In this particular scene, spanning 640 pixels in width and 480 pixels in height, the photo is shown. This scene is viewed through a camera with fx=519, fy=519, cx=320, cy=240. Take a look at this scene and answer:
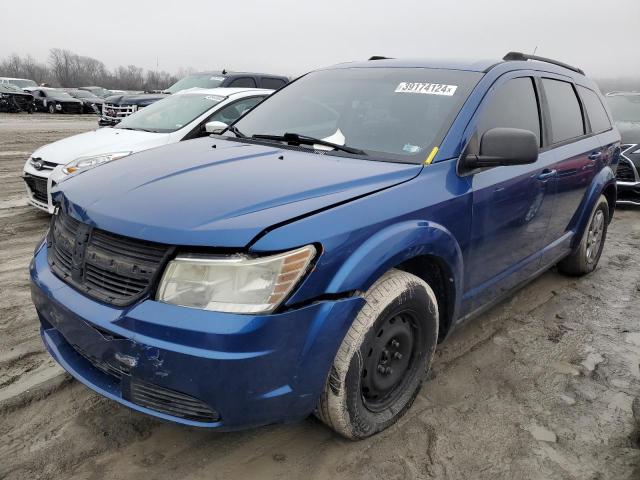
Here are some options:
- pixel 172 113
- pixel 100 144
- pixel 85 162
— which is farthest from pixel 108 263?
pixel 172 113

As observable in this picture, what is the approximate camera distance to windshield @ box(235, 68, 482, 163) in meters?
2.74

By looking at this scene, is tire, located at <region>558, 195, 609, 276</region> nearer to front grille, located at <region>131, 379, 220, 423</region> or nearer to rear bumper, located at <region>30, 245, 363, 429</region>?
rear bumper, located at <region>30, 245, 363, 429</region>

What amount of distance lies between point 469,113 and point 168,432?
7.23 ft

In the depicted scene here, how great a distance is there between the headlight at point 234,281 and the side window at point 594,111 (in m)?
3.43

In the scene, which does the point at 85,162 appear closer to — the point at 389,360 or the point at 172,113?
the point at 172,113

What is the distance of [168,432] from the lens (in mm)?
2447

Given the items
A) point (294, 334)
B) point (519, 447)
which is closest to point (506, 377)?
point (519, 447)

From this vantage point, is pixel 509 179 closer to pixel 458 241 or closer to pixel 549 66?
pixel 458 241

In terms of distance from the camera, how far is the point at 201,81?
1133cm

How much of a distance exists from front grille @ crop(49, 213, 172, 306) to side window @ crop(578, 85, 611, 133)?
3.76 meters

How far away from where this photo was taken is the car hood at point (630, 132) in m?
7.95

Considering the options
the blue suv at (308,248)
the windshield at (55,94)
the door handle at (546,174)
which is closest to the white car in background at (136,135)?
the blue suv at (308,248)

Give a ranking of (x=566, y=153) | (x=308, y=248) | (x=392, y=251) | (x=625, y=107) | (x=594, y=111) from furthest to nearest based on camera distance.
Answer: (x=625, y=107)
(x=594, y=111)
(x=566, y=153)
(x=392, y=251)
(x=308, y=248)

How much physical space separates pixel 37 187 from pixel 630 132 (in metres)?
8.44
